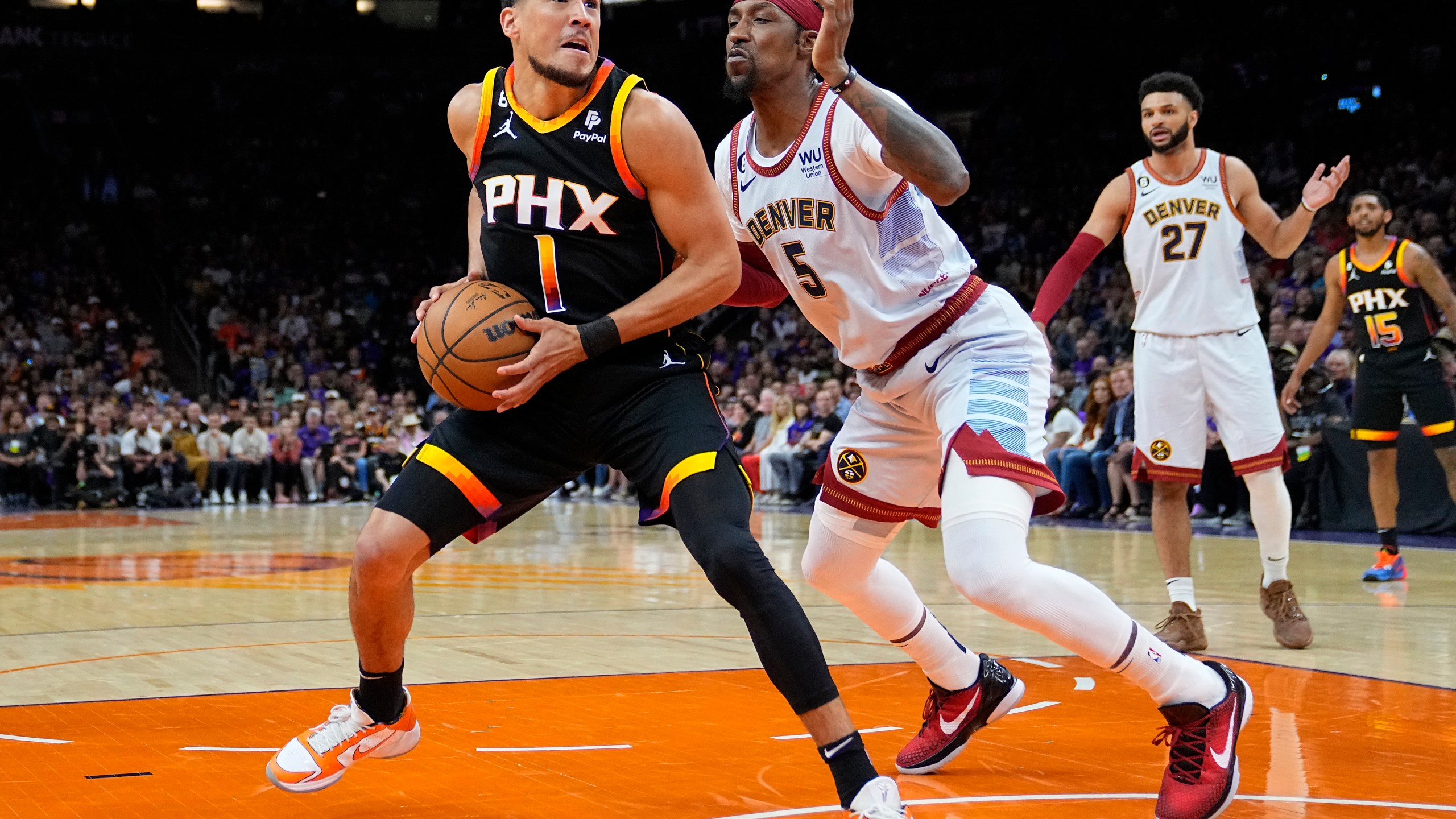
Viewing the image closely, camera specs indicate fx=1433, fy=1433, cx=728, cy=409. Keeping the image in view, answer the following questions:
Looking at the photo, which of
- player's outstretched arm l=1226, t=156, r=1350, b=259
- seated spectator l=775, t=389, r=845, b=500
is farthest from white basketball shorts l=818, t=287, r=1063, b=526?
seated spectator l=775, t=389, r=845, b=500

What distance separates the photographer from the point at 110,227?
27.6 metres

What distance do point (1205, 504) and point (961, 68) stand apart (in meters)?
14.8

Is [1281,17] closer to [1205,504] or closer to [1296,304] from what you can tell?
[1296,304]

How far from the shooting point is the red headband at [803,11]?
12.7 feet

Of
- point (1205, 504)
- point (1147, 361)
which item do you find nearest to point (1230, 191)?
point (1147, 361)

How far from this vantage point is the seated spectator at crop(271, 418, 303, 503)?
65.5 feet

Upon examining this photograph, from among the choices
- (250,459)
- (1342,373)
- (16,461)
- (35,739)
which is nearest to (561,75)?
(35,739)

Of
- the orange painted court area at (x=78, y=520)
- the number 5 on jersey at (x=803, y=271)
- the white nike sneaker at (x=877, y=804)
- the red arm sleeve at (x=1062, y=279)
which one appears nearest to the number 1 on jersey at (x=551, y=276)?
the number 5 on jersey at (x=803, y=271)

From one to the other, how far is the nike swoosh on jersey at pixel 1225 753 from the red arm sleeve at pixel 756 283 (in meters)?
1.61

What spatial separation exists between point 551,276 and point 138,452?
683 inches

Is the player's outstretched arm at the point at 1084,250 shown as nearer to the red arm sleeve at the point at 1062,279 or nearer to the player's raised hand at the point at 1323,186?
the red arm sleeve at the point at 1062,279

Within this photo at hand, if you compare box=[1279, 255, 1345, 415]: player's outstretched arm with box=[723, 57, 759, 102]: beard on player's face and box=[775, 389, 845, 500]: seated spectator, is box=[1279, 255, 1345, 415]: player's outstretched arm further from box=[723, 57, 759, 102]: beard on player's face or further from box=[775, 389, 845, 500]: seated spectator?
box=[775, 389, 845, 500]: seated spectator

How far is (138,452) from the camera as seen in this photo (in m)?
19.2

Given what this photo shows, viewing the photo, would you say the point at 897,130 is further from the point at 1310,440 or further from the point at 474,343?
the point at 1310,440
